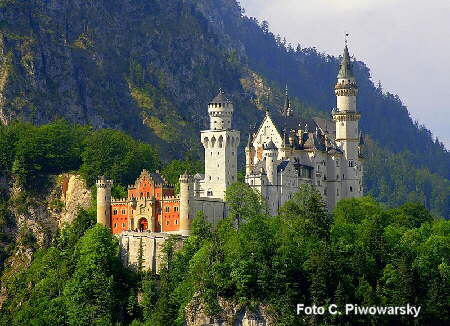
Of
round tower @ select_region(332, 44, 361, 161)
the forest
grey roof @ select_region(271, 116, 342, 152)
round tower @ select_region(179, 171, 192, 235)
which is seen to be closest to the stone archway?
the forest

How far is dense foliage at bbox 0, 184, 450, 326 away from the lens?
392 ft

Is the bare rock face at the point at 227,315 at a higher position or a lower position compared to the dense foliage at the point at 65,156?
lower

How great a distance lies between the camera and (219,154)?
137250 millimetres

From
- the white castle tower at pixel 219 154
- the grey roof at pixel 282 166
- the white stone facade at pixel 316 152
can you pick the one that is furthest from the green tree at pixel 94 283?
the grey roof at pixel 282 166

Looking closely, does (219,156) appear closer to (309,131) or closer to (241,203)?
(241,203)

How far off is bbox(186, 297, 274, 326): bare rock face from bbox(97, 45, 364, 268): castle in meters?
9.19

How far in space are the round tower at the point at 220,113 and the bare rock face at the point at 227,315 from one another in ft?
79.2

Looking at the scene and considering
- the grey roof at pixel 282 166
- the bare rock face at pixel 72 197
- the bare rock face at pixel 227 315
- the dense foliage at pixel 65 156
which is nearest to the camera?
the bare rock face at pixel 227 315

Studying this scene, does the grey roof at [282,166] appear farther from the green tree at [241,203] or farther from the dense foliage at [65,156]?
the dense foliage at [65,156]

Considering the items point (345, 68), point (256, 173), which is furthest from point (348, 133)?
point (256, 173)

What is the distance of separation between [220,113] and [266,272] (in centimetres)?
2504

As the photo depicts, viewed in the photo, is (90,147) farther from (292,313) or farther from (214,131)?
(292,313)

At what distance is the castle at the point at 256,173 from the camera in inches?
5167

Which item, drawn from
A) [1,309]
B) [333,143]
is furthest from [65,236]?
[333,143]
